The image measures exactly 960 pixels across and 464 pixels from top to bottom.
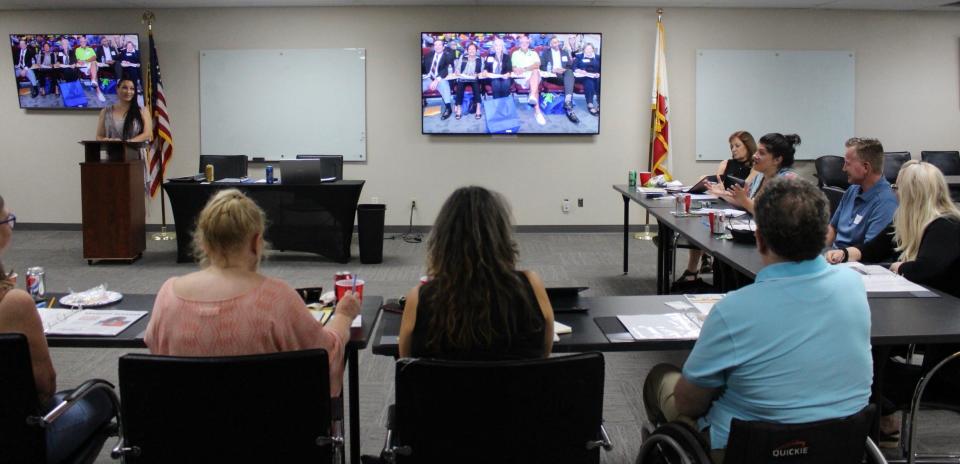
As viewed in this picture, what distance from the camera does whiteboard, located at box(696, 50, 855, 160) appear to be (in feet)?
27.6

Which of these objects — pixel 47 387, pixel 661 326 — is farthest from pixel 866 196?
pixel 47 387

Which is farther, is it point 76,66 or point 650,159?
point 650,159

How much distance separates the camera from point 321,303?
272 cm

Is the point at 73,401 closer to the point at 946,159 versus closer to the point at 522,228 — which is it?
the point at 522,228

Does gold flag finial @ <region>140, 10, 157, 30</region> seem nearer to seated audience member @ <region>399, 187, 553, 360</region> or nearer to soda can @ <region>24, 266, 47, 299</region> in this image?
soda can @ <region>24, 266, 47, 299</region>

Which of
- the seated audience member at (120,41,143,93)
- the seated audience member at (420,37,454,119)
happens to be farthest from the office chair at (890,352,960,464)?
the seated audience member at (120,41,143,93)

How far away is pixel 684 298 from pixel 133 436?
1852 millimetres

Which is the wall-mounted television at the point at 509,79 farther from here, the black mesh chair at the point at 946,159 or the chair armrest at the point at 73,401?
the chair armrest at the point at 73,401

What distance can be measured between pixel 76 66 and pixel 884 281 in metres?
8.03

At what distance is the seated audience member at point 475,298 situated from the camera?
6.23 feet

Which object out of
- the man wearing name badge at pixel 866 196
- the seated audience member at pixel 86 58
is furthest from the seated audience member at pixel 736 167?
the seated audience member at pixel 86 58

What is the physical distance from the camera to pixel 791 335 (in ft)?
5.71

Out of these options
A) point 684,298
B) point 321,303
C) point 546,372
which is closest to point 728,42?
point 684,298

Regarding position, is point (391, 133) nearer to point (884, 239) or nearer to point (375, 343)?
point (884, 239)
